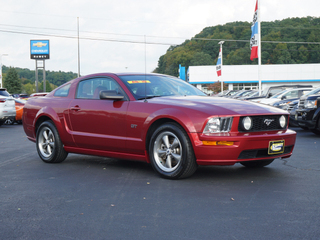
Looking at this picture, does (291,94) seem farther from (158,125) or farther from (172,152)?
(172,152)

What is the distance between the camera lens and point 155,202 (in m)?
4.59

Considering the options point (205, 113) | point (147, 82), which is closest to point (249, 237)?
point (205, 113)


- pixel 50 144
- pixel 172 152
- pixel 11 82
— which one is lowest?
pixel 50 144

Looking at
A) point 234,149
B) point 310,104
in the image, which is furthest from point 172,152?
point 310,104

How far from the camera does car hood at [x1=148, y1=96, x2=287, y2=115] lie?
18.1 feet

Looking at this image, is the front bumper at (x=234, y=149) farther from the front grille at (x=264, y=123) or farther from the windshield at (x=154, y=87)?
the windshield at (x=154, y=87)

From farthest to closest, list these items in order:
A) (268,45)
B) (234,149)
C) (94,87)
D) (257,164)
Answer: (268,45), (94,87), (257,164), (234,149)

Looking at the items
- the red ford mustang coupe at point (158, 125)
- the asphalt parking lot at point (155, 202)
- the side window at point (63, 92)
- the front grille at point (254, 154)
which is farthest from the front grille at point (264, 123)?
the side window at point (63, 92)

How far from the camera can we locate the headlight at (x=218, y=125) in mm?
5430

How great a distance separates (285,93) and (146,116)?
16480mm

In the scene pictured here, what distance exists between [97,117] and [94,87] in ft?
2.18

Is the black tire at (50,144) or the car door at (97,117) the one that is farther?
the black tire at (50,144)

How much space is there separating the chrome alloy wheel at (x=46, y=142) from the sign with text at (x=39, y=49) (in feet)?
215

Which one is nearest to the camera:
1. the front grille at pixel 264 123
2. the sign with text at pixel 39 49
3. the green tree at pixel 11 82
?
the front grille at pixel 264 123
